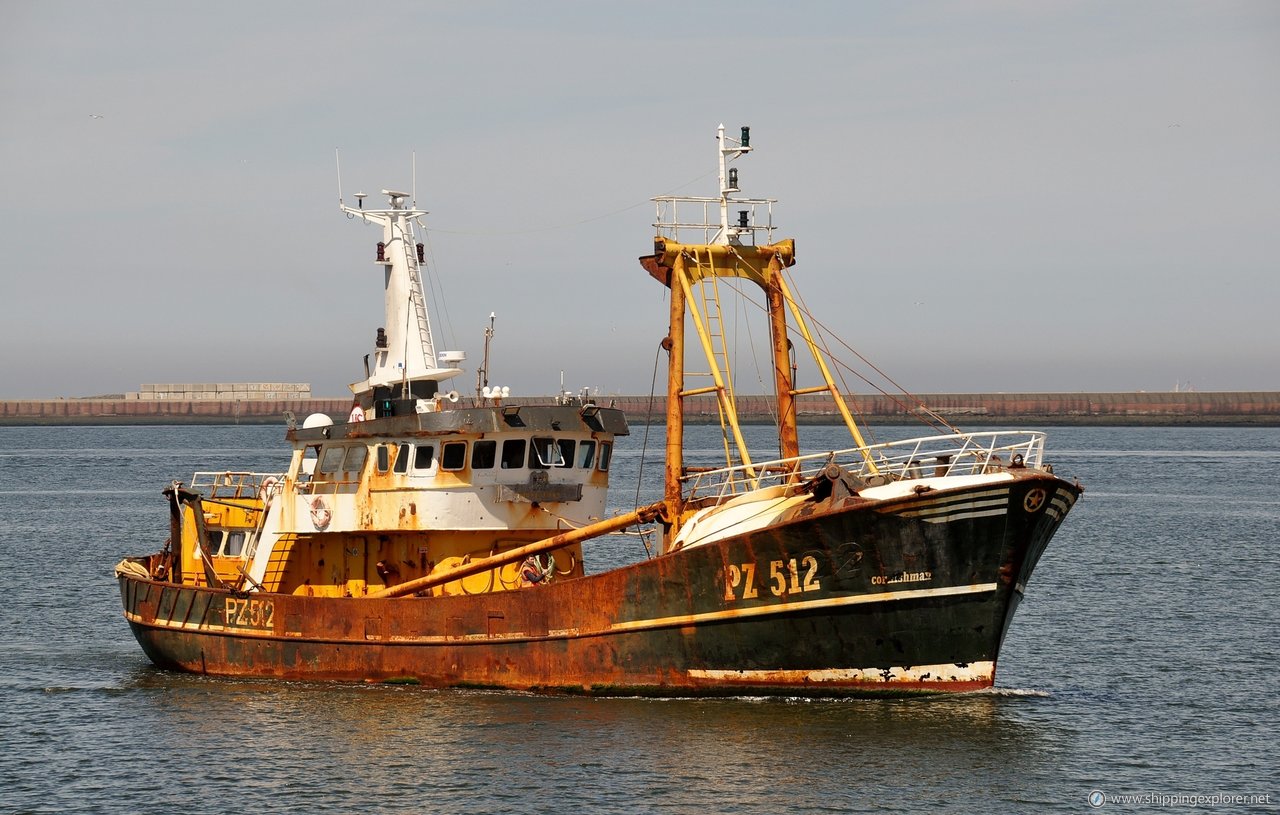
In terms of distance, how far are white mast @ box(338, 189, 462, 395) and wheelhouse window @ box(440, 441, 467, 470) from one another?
2.10 meters

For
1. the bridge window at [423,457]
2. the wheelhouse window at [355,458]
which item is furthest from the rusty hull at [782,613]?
the wheelhouse window at [355,458]

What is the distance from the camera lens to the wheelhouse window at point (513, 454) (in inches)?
982

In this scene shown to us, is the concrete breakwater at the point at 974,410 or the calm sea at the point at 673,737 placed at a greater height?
the concrete breakwater at the point at 974,410

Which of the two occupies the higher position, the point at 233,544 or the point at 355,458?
the point at 355,458

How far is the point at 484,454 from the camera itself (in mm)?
24828

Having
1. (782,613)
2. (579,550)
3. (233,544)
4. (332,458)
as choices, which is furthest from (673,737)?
(233,544)

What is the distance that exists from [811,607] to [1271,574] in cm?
2360

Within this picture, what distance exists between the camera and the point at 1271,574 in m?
39.1

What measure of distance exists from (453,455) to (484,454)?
0.54m

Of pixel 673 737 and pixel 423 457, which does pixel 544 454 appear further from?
pixel 673 737

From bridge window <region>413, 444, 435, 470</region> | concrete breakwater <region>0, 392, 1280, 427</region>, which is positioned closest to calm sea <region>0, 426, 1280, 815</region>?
bridge window <region>413, 444, 435, 470</region>

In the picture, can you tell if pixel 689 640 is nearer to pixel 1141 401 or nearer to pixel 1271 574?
pixel 1271 574

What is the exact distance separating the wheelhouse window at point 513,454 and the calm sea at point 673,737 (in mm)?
4170

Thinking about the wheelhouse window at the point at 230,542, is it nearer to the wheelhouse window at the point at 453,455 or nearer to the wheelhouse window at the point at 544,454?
the wheelhouse window at the point at 453,455
